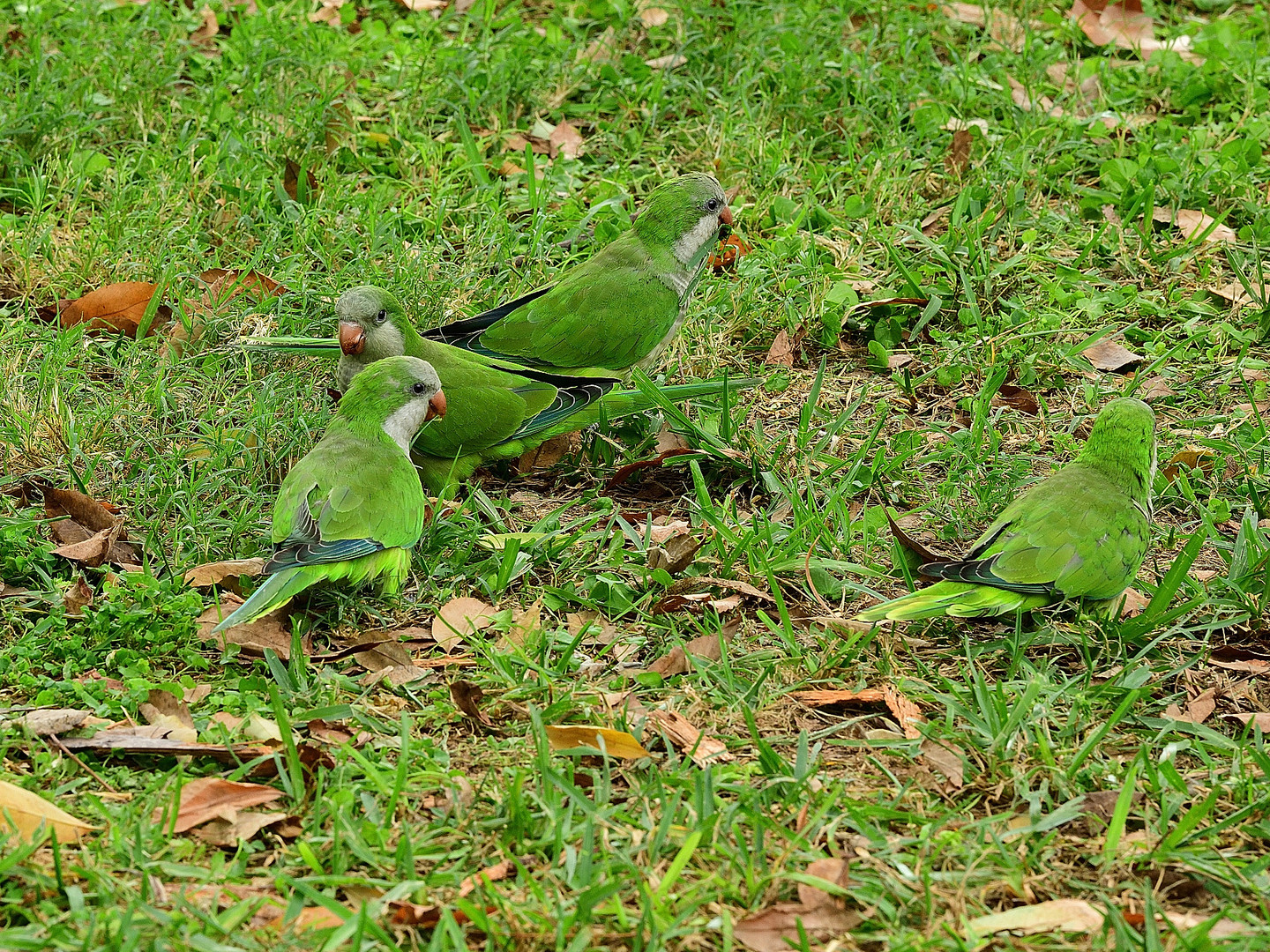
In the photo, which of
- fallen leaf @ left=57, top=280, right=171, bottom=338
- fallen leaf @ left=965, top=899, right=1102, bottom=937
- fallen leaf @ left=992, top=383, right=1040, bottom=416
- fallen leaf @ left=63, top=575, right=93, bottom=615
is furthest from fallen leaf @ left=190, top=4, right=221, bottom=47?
fallen leaf @ left=965, top=899, right=1102, bottom=937

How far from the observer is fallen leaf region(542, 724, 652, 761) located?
3.22 meters

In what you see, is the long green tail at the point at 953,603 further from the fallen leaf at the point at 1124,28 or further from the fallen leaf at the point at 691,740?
the fallen leaf at the point at 1124,28

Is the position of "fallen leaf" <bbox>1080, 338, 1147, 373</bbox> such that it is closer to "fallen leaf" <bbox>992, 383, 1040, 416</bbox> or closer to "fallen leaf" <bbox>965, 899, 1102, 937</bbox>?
"fallen leaf" <bbox>992, 383, 1040, 416</bbox>

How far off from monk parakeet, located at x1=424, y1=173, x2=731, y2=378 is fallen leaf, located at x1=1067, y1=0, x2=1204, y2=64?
126 inches

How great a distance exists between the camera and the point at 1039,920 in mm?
2787

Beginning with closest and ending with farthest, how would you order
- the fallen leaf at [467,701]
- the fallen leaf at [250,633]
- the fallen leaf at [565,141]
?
the fallen leaf at [467,701] → the fallen leaf at [250,633] → the fallen leaf at [565,141]

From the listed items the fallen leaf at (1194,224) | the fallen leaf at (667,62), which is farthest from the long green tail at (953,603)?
the fallen leaf at (667,62)

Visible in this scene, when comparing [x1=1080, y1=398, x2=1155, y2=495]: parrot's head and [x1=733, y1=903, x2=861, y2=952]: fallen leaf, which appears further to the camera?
[x1=1080, y1=398, x2=1155, y2=495]: parrot's head

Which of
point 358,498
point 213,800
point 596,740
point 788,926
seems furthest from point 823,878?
point 358,498

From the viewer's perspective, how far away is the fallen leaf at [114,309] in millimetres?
5043

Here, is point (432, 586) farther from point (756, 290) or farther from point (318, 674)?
point (756, 290)

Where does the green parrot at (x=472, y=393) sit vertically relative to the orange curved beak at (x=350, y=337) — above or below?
below

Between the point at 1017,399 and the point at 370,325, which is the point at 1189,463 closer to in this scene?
the point at 1017,399

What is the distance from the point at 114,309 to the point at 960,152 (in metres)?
→ 3.69
